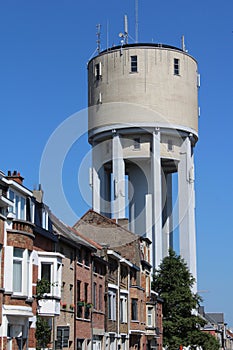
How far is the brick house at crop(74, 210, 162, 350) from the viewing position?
1999 inches

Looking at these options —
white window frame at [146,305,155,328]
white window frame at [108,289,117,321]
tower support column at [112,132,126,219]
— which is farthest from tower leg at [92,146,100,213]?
white window frame at [108,289,117,321]

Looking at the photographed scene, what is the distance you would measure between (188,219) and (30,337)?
34.6m

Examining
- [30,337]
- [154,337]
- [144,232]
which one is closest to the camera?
[30,337]

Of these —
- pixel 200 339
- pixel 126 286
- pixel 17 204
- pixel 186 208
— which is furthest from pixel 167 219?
pixel 17 204

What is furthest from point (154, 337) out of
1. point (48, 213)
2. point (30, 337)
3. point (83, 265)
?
point (30, 337)

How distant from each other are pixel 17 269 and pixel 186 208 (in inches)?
1431

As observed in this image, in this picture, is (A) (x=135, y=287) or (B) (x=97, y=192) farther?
(B) (x=97, y=192)

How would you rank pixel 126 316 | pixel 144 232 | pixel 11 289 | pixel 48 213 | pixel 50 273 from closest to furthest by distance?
pixel 11 289, pixel 50 273, pixel 48 213, pixel 126 316, pixel 144 232

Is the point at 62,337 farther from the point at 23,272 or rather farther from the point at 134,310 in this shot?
the point at 134,310

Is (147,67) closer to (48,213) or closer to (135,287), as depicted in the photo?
(135,287)

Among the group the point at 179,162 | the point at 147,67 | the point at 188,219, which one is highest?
the point at 147,67

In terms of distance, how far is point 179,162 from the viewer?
67.9m

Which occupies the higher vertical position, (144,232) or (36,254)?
(144,232)

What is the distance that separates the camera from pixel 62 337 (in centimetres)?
3791
